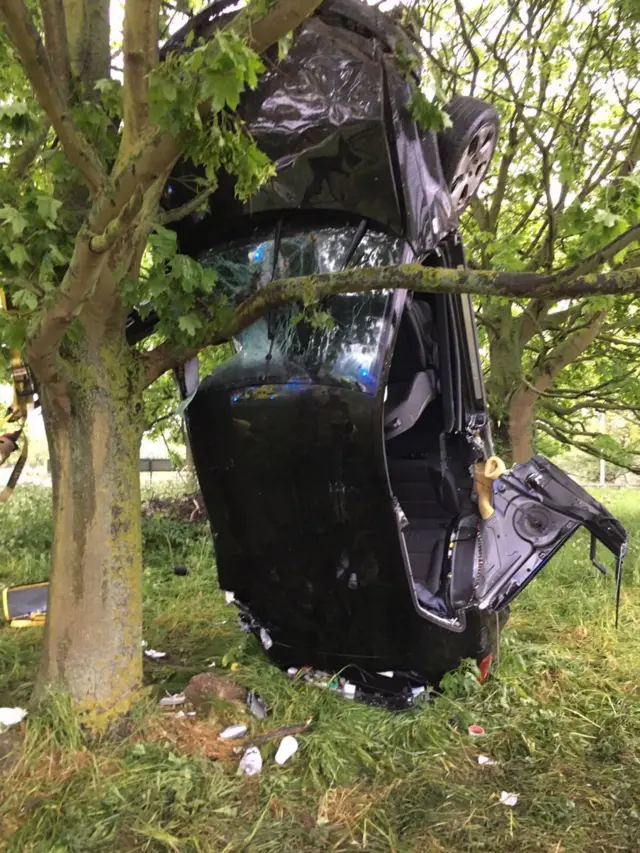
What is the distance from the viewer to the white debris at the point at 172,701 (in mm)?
3551

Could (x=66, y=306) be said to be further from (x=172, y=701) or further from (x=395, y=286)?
(x=172, y=701)

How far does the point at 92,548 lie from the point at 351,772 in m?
1.68

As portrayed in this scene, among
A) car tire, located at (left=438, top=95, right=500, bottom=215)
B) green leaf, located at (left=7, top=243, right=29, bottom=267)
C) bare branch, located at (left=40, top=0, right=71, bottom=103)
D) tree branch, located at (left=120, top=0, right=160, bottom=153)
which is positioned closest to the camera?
tree branch, located at (left=120, top=0, right=160, bottom=153)

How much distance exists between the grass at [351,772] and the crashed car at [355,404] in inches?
12.5

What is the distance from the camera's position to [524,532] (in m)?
3.99

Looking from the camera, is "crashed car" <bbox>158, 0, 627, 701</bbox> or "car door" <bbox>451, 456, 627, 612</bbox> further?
"car door" <bbox>451, 456, 627, 612</bbox>

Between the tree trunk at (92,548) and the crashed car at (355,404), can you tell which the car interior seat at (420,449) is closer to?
the crashed car at (355,404)

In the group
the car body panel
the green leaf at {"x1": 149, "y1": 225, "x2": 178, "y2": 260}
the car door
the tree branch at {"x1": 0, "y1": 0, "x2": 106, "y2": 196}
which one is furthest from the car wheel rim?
the tree branch at {"x1": 0, "y1": 0, "x2": 106, "y2": 196}

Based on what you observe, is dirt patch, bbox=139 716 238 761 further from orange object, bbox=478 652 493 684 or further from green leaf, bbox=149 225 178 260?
green leaf, bbox=149 225 178 260

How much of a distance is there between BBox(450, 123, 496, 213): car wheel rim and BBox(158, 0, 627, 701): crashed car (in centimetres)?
2

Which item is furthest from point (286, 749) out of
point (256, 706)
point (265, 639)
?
point (265, 639)

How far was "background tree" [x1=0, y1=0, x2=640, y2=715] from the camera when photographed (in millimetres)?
2428

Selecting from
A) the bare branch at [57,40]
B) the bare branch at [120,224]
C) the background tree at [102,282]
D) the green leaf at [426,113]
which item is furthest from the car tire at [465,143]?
the bare branch at [57,40]

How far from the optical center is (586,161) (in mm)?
6914
